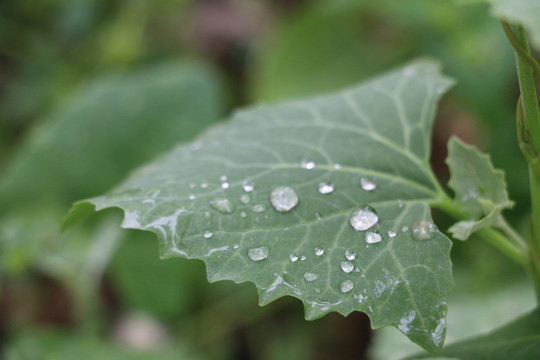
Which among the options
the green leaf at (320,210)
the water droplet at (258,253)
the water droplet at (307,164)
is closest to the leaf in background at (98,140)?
the green leaf at (320,210)

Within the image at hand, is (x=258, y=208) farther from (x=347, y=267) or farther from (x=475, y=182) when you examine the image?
(x=475, y=182)

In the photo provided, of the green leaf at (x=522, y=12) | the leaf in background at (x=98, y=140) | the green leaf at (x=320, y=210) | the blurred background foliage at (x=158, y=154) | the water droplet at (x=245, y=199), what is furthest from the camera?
the leaf in background at (x=98, y=140)

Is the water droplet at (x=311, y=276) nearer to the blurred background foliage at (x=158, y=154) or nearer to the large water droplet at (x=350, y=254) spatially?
the large water droplet at (x=350, y=254)

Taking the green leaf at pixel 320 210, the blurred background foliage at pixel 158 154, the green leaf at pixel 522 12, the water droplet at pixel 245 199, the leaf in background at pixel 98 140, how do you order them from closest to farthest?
the green leaf at pixel 522 12
the green leaf at pixel 320 210
the water droplet at pixel 245 199
the blurred background foliage at pixel 158 154
the leaf in background at pixel 98 140

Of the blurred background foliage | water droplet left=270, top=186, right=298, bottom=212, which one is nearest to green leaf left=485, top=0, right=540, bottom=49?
water droplet left=270, top=186, right=298, bottom=212

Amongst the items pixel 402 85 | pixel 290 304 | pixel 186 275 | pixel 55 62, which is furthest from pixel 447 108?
pixel 55 62

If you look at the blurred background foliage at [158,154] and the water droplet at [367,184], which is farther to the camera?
the blurred background foliage at [158,154]

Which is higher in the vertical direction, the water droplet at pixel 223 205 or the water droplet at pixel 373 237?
the water droplet at pixel 223 205

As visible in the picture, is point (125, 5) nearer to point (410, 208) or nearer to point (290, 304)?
point (290, 304)
